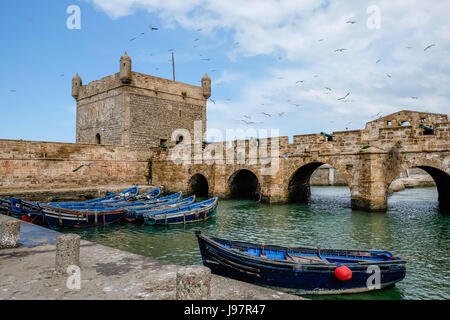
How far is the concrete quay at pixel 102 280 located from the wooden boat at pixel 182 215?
306 inches

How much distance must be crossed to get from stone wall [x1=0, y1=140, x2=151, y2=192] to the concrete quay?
1891 centimetres

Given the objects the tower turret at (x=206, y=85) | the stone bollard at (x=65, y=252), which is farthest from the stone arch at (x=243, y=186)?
the stone bollard at (x=65, y=252)

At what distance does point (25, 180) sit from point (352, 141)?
77.5 ft

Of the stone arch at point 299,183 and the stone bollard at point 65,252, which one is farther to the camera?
the stone arch at point 299,183

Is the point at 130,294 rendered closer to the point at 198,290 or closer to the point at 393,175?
the point at 198,290

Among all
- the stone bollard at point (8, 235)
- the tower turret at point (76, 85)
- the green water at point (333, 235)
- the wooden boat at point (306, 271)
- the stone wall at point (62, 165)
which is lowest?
the green water at point (333, 235)

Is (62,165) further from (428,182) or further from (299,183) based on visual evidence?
(428,182)

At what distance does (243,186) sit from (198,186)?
457 centimetres

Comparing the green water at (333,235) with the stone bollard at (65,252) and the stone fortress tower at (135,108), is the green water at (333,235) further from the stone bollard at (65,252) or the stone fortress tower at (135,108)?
the stone fortress tower at (135,108)

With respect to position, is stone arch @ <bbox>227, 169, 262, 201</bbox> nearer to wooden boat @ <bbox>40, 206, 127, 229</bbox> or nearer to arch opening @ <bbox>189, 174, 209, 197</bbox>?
arch opening @ <bbox>189, 174, 209, 197</bbox>

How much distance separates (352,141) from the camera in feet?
63.7

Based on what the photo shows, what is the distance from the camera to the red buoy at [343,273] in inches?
267

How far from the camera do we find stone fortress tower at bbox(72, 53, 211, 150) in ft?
99.2

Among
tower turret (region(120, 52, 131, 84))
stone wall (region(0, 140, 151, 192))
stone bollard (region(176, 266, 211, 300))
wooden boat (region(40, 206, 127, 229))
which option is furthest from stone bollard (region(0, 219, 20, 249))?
tower turret (region(120, 52, 131, 84))
